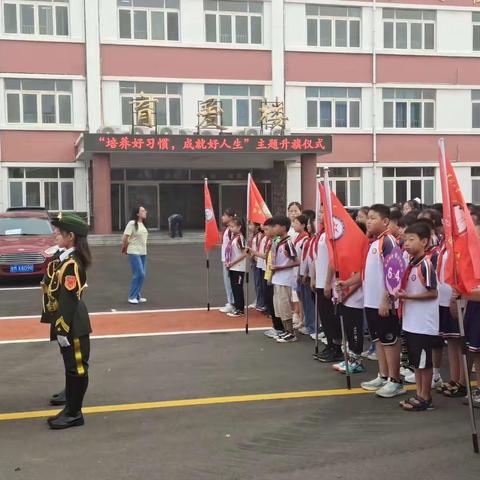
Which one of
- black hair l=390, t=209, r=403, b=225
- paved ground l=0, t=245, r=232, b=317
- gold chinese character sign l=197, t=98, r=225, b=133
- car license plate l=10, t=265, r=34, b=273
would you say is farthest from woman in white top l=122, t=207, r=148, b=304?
gold chinese character sign l=197, t=98, r=225, b=133

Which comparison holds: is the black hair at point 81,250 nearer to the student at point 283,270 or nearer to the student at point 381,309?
the student at point 381,309

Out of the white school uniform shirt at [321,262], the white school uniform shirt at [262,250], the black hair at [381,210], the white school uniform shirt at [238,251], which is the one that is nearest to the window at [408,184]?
the white school uniform shirt at [238,251]

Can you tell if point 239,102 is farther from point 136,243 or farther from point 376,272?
point 376,272

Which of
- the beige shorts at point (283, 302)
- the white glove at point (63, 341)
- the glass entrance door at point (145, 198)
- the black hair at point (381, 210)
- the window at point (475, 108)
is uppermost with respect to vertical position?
the window at point (475, 108)

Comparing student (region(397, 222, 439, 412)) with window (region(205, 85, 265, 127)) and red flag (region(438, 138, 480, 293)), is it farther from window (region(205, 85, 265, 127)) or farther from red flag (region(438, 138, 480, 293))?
window (region(205, 85, 265, 127))

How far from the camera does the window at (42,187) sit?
25391mm

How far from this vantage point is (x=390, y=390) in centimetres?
529

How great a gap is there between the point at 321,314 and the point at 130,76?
21.1 meters

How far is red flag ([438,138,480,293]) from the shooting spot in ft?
13.5

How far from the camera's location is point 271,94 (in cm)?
2700

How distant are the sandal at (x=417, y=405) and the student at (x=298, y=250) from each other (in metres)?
2.74

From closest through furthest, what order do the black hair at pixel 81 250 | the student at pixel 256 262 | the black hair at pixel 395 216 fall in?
the black hair at pixel 81 250, the black hair at pixel 395 216, the student at pixel 256 262

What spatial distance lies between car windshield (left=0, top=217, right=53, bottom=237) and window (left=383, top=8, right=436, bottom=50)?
19954 millimetres

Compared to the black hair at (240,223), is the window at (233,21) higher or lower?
higher
